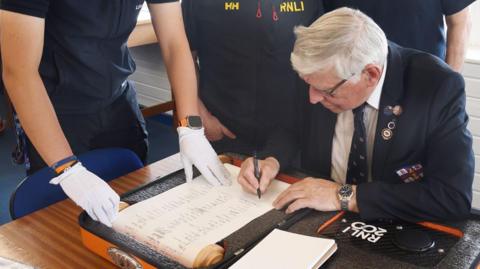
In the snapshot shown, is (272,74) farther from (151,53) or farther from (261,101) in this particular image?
(151,53)

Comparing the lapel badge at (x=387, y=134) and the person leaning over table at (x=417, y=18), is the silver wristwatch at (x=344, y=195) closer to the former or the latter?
the lapel badge at (x=387, y=134)

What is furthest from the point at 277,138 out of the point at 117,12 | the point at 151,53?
the point at 151,53

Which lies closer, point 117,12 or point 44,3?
point 44,3

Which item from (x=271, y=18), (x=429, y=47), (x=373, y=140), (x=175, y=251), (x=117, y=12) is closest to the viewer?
(x=175, y=251)

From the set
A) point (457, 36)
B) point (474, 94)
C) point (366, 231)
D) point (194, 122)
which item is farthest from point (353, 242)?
point (474, 94)

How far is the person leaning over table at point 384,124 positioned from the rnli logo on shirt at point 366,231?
0.04 meters

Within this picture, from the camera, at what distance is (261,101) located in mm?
1842

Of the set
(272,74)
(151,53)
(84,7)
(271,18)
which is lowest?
(151,53)

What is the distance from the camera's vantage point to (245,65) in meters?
1.80

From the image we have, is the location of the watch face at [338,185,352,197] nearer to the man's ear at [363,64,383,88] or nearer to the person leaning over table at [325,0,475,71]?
the man's ear at [363,64,383,88]

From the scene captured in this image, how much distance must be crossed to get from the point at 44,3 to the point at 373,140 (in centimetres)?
90

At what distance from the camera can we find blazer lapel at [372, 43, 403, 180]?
1231 millimetres

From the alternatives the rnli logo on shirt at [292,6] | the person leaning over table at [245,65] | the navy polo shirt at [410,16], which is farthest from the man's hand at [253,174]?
the navy polo shirt at [410,16]

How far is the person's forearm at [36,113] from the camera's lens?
1234 mm
